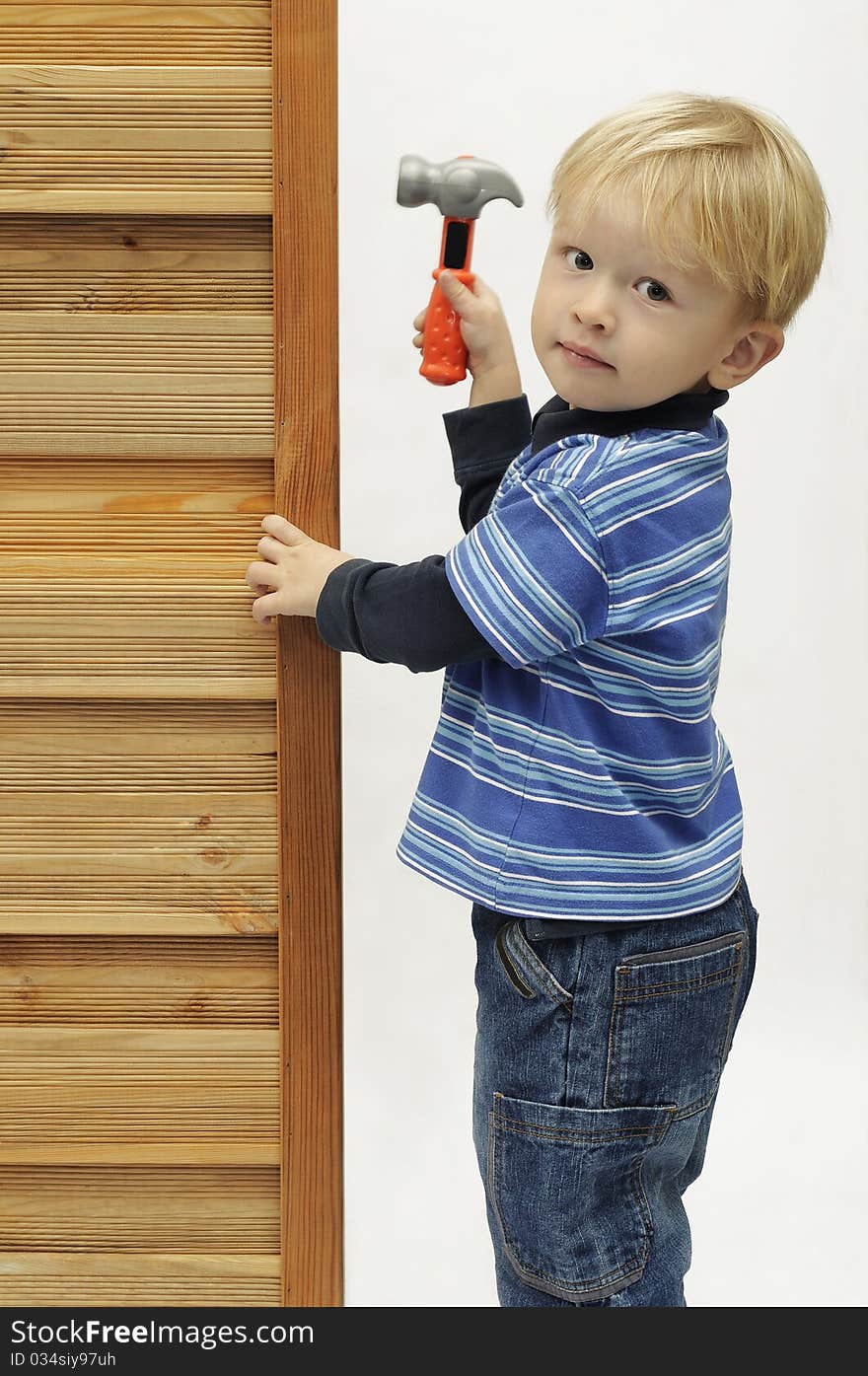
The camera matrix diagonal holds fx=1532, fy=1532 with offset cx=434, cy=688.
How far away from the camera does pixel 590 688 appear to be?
1169mm

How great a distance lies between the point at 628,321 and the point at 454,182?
18 centimetres

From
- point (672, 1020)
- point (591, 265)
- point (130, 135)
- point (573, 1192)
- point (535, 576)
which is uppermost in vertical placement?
point (130, 135)

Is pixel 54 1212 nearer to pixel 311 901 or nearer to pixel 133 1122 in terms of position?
pixel 133 1122

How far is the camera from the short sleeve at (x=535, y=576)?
1.10 meters

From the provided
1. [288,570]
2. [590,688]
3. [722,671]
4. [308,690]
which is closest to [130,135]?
[288,570]

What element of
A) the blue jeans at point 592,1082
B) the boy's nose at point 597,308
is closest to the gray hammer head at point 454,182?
the boy's nose at point 597,308

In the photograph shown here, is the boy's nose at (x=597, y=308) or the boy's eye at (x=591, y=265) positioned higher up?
the boy's eye at (x=591, y=265)

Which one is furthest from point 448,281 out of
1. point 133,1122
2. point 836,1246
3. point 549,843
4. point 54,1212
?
point 836,1246

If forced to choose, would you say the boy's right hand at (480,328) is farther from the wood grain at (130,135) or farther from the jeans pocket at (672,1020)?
the jeans pocket at (672,1020)

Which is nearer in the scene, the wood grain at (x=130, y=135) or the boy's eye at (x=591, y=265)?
the boy's eye at (x=591, y=265)

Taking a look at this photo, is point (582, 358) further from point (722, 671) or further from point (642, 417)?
point (722, 671)

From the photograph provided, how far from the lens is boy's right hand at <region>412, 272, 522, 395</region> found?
1.22 meters

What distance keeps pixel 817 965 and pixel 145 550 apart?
1289 millimetres

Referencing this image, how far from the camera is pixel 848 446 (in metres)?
2.02
